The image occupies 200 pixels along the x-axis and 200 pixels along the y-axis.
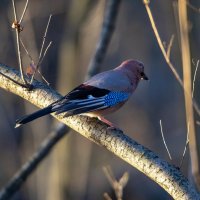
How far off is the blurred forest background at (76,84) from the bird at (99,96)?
0.63m

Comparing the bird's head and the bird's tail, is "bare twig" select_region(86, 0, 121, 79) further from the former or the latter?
the bird's tail

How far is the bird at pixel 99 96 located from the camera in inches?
161

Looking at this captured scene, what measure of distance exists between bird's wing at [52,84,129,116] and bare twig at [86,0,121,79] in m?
0.69

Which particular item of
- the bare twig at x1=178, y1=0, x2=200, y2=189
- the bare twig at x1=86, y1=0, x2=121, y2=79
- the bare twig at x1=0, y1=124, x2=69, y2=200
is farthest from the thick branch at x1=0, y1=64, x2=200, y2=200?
the bare twig at x1=86, y1=0, x2=121, y2=79

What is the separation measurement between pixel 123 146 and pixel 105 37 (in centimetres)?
223

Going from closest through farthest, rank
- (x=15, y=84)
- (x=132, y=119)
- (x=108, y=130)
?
(x=108, y=130) → (x=15, y=84) → (x=132, y=119)

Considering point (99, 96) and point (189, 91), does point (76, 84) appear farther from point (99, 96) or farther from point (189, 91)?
point (189, 91)

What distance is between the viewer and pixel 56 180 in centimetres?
728

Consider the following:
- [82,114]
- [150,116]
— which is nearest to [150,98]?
[150,116]

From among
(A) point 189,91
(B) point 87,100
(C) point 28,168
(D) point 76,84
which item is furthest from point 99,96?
(D) point 76,84

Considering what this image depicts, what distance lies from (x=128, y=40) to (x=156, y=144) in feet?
10.3

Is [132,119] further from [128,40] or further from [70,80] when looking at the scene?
[70,80]

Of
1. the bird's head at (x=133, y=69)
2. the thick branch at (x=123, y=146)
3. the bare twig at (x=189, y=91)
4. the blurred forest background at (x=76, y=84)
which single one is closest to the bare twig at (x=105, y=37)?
the bird's head at (x=133, y=69)

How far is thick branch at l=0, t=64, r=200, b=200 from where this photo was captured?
3.26 m
